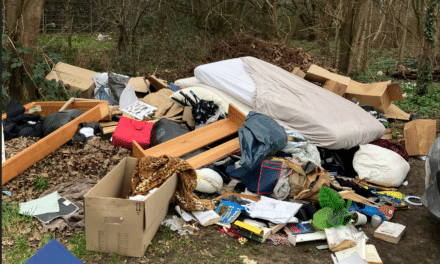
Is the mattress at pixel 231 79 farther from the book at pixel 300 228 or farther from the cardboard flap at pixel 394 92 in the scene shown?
the cardboard flap at pixel 394 92

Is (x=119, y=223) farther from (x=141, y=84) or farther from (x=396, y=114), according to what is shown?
(x=396, y=114)

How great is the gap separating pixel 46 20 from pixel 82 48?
149 inches

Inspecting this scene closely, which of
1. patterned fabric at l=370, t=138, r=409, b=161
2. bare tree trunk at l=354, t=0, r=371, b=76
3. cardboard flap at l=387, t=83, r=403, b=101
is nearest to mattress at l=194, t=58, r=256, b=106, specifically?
patterned fabric at l=370, t=138, r=409, b=161

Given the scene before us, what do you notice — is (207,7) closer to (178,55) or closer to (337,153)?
(178,55)

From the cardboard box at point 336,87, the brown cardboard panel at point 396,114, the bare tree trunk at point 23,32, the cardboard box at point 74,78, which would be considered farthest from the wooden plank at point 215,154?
the bare tree trunk at point 23,32

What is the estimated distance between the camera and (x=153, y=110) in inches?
226

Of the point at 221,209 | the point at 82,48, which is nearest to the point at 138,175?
A: the point at 221,209

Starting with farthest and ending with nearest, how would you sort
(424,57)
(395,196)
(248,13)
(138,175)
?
(248,13), (424,57), (395,196), (138,175)

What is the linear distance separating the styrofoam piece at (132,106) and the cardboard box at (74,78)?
104cm

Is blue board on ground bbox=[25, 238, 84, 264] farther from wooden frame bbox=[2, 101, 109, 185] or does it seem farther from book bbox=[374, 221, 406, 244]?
book bbox=[374, 221, 406, 244]

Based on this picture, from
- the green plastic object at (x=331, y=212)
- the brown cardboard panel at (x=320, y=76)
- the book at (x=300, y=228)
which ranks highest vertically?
the brown cardboard panel at (x=320, y=76)

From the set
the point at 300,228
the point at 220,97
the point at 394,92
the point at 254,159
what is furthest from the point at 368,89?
the point at 300,228

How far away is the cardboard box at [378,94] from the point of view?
21.6 feet

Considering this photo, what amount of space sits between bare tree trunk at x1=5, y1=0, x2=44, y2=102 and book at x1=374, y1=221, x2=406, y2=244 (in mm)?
5568
